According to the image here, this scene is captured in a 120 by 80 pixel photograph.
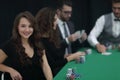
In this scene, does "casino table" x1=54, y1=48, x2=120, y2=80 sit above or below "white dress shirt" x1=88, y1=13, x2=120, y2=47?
below

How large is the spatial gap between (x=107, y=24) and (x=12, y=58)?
1.74m

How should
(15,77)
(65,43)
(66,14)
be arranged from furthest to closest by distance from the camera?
(66,14)
(65,43)
(15,77)

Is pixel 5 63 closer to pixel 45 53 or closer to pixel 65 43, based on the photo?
pixel 45 53

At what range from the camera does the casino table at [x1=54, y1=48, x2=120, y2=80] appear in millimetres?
2422

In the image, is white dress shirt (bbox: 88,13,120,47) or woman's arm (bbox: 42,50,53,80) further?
white dress shirt (bbox: 88,13,120,47)

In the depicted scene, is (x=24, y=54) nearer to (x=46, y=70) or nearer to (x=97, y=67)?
(x=46, y=70)

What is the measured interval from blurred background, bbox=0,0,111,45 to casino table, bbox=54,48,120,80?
81.5 inches

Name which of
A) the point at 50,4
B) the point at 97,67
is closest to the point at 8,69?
the point at 97,67

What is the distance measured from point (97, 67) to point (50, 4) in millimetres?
2689

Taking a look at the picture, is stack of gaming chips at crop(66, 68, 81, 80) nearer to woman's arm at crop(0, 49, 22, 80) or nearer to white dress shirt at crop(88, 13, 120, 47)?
woman's arm at crop(0, 49, 22, 80)

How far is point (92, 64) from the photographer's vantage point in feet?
9.27

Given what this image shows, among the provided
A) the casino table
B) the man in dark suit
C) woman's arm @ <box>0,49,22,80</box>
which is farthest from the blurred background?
woman's arm @ <box>0,49,22,80</box>

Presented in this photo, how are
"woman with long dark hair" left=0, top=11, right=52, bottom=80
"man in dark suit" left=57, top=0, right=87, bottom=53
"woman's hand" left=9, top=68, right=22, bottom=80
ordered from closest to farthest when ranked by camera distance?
"woman's hand" left=9, top=68, right=22, bottom=80
"woman with long dark hair" left=0, top=11, right=52, bottom=80
"man in dark suit" left=57, top=0, right=87, bottom=53

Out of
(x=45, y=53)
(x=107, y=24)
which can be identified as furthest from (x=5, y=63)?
(x=107, y=24)
